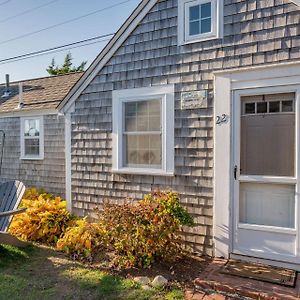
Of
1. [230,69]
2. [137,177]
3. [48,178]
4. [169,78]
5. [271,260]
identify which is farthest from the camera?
[48,178]

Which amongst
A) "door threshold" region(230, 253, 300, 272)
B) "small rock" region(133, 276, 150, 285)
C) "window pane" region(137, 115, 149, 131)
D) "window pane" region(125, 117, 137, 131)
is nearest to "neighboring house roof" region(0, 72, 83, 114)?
"window pane" region(125, 117, 137, 131)

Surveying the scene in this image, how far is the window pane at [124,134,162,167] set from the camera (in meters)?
5.59

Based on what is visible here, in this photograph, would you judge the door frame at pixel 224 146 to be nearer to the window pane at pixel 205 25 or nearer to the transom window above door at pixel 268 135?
the transom window above door at pixel 268 135

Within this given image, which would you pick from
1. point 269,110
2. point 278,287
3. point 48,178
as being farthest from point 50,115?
point 278,287

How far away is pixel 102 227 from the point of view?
497 centimetres

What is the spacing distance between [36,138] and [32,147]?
32cm

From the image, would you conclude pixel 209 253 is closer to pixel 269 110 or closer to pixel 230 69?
pixel 269 110

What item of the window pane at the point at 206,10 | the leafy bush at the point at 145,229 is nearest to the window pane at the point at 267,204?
the leafy bush at the point at 145,229

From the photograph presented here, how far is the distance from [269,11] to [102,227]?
12.9 ft

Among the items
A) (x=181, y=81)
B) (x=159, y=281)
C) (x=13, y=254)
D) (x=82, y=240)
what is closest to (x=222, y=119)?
(x=181, y=81)

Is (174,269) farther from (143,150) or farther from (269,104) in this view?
(269,104)

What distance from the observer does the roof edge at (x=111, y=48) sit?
18.2 feet

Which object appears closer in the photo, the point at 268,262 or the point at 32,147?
the point at 268,262

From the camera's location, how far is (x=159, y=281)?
404 centimetres
